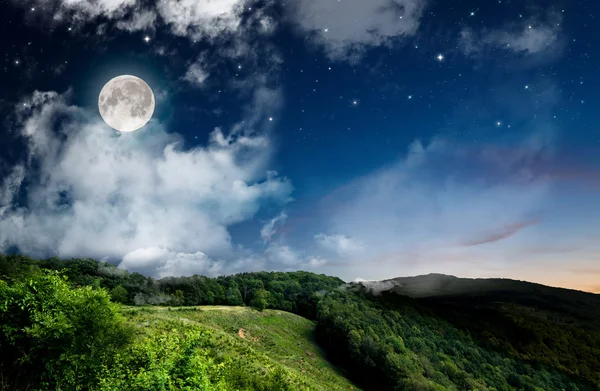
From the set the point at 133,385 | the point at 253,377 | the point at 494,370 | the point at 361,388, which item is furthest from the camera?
the point at 494,370

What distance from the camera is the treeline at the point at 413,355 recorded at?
82.3m

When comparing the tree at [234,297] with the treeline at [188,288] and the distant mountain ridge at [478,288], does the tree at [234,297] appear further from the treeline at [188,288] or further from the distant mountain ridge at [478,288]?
the distant mountain ridge at [478,288]

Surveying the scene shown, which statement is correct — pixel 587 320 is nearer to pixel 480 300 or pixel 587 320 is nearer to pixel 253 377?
pixel 480 300

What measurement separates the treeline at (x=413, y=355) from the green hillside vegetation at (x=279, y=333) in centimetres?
50

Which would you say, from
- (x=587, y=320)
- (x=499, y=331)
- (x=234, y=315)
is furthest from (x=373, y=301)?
(x=587, y=320)

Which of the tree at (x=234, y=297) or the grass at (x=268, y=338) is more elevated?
the tree at (x=234, y=297)

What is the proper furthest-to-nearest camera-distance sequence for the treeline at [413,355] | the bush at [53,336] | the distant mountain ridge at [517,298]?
the distant mountain ridge at [517,298] → the treeline at [413,355] → the bush at [53,336]

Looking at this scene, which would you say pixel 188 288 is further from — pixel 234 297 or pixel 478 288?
pixel 478 288

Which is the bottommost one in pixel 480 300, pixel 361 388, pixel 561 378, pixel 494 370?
pixel 561 378

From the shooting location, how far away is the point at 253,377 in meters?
32.8

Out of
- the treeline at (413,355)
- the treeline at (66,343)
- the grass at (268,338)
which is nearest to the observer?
the treeline at (66,343)

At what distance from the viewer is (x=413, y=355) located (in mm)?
97125

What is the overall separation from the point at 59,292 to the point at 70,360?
447 centimetres

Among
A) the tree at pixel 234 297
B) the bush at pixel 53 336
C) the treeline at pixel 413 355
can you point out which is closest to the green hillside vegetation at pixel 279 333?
the bush at pixel 53 336
